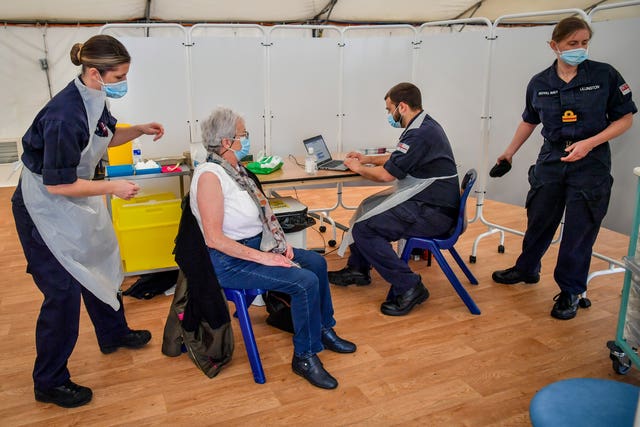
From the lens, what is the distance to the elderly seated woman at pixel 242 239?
213 centimetres

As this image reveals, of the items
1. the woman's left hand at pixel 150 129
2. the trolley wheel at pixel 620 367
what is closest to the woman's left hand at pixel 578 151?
the trolley wheel at pixel 620 367

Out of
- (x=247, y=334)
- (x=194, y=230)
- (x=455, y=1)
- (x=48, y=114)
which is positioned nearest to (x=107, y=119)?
(x=48, y=114)

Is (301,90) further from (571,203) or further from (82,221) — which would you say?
(82,221)

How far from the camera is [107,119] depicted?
2223mm

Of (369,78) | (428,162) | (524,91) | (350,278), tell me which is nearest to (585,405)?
(428,162)

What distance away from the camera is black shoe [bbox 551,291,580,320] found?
289 centimetres

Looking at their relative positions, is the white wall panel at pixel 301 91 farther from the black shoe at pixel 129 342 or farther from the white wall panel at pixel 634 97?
the black shoe at pixel 129 342

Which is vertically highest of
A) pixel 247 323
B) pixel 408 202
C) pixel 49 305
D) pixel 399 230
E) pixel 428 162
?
pixel 428 162

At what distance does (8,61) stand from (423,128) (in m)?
5.16

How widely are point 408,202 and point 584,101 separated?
1.05m

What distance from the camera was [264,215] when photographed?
235 centimetres

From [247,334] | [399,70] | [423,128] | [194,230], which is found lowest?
[247,334]

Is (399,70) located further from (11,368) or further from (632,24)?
(11,368)

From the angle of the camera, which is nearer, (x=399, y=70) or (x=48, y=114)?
(x=48, y=114)
